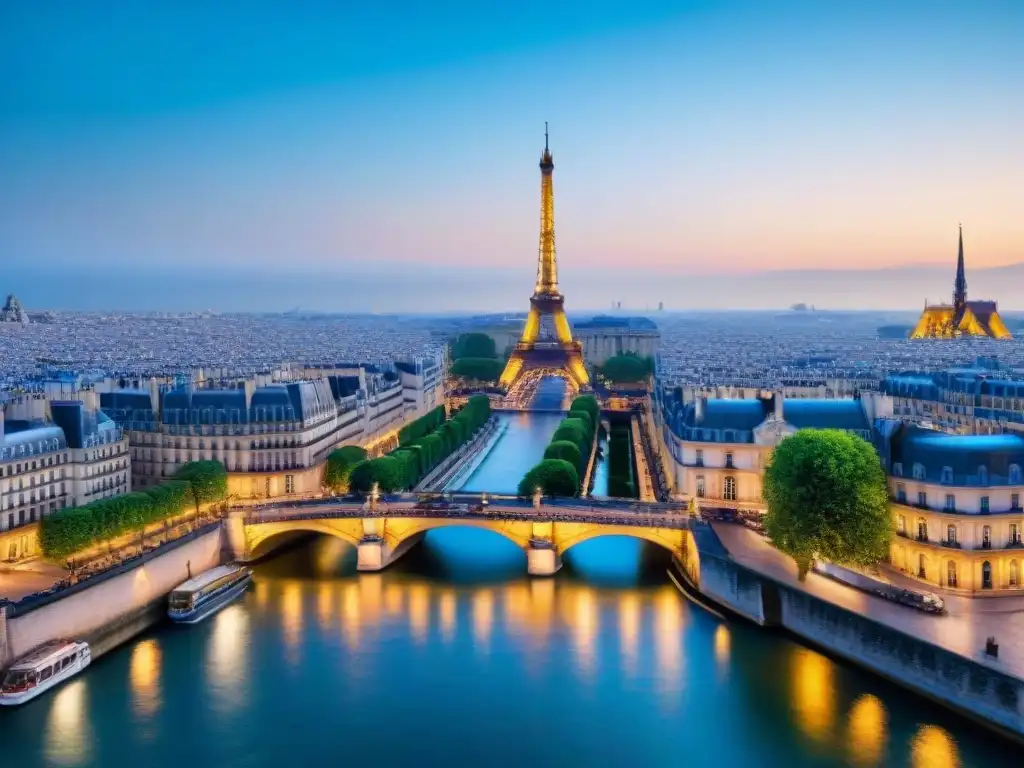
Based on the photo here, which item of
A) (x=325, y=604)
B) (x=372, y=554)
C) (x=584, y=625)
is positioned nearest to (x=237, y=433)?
(x=372, y=554)

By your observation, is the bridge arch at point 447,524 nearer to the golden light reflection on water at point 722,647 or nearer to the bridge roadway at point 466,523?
the bridge roadway at point 466,523

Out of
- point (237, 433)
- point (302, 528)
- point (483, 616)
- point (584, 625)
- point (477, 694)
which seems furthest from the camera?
point (237, 433)

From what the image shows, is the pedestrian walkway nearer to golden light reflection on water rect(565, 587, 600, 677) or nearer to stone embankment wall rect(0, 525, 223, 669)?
golden light reflection on water rect(565, 587, 600, 677)

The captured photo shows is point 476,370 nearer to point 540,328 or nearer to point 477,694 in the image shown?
→ point 540,328

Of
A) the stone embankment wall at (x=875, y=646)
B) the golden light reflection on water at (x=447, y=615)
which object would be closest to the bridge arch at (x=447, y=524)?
the golden light reflection on water at (x=447, y=615)

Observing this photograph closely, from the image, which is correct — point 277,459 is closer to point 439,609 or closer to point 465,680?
point 439,609

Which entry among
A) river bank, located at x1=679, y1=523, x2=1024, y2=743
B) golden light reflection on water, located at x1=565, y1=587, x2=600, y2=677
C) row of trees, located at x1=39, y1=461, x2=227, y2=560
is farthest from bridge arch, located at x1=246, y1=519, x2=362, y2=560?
river bank, located at x1=679, y1=523, x2=1024, y2=743
